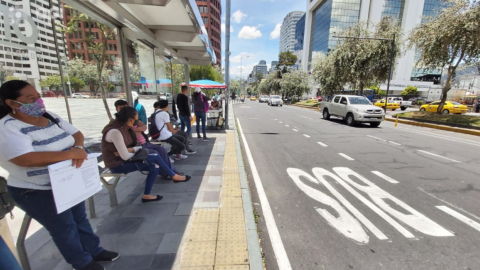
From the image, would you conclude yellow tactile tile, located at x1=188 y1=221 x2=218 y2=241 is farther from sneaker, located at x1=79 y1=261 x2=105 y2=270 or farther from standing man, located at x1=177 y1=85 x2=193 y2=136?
standing man, located at x1=177 y1=85 x2=193 y2=136

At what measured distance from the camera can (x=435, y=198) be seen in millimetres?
3848

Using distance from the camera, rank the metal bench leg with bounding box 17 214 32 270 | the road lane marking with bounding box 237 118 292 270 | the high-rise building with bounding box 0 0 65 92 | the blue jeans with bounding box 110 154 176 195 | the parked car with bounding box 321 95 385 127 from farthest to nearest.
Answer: the parked car with bounding box 321 95 385 127 → the blue jeans with bounding box 110 154 176 195 → the high-rise building with bounding box 0 0 65 92 → the road lane marking with bounding box 237 118 292 270 → the metal bench leg with bounding box 17 214 32 270

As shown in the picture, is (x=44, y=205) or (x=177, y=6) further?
(x=177, y=6)

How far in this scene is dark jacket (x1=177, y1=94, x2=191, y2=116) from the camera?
650cm

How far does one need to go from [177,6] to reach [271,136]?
6403mm

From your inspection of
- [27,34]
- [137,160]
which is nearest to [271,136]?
[137,160]

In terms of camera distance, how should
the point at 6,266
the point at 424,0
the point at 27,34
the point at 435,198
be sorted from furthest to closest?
the point at 424,0 → the point at 435,198 → the point at 27,34 → the point at 6,266

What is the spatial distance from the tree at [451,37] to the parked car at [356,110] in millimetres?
5598

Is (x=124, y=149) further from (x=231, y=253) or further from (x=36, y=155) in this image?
(x=231, y=253)

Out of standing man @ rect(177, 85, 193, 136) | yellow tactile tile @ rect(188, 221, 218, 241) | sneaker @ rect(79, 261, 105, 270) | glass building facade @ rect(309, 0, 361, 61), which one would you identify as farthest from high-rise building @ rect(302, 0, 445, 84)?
sneaker @ rect(79, 261, 105, 270)

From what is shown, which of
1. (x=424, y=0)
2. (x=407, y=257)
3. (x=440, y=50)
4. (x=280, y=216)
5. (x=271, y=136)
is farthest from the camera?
(x=424, y=0)

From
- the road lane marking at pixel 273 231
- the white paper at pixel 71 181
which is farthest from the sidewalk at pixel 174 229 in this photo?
the white paper at pixel 71 181

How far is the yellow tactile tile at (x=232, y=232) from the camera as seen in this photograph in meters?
2.62

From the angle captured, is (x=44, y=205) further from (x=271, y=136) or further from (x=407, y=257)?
(x=271, y=136)
